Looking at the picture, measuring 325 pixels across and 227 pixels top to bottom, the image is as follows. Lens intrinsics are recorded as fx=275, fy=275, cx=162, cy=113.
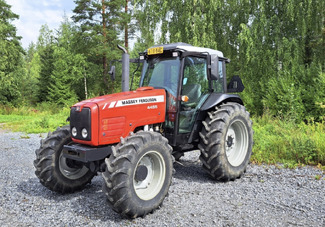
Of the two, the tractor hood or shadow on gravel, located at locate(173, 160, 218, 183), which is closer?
the tractor hood

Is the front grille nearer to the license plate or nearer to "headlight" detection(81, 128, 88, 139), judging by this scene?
"headlight" detection(81, 128, 88, 139)

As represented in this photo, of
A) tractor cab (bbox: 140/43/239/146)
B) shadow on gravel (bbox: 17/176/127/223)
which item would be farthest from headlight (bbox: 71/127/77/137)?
tractor cab (bbox: 140/43/239/146)

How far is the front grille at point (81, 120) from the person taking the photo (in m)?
3.62

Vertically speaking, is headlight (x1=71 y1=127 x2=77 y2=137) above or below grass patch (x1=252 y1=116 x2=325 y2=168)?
above

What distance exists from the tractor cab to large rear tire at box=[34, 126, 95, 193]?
5.21 ft

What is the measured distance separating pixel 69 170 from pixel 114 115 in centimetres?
128

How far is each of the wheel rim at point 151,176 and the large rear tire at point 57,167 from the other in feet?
3.33

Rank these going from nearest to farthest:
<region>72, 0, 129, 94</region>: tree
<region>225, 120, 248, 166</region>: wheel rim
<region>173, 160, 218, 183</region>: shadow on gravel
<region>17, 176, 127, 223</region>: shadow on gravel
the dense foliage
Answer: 1. <region>17, 176, 127, 223</region>: shadow on gravel
2. <region>173, 160, 218, 183</region>: shadow on gravel
3. <region>225, 120, 248, 166</region>: wheel rim
4. the dense foliage
5. <region>72, 0, 129, 94</region>: tree

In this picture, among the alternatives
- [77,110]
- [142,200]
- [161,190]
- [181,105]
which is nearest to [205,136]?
[181,105]

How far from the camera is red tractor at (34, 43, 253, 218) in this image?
135 inches

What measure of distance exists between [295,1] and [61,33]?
3060 centimetres

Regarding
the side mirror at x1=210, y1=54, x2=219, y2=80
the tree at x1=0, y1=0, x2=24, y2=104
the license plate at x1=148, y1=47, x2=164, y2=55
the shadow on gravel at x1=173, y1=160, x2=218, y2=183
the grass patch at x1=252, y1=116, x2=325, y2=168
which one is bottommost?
the shadow on gravel at x1=173, y1=160, x2=218, y2=183

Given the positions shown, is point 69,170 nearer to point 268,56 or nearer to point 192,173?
point 192,173

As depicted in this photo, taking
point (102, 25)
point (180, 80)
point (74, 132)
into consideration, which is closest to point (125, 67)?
point (180, 80)
